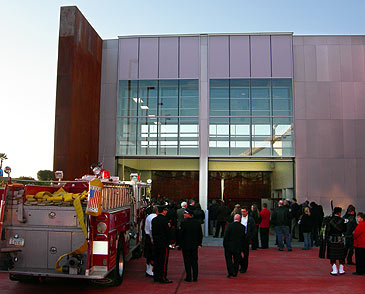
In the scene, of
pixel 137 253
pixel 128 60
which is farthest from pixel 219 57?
pixel 137 253

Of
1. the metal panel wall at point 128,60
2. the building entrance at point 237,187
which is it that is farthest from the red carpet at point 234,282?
the building entrance at point 237,187

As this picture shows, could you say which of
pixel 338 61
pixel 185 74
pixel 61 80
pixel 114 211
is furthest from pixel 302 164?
pixel 114 211

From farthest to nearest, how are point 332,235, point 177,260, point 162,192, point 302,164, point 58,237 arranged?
point 162,192
point 302,164
point 177,260
point 332,235
point 58,237

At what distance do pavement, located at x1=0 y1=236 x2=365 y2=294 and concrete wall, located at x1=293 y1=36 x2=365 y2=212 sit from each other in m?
8.44

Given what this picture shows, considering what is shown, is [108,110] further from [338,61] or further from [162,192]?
[338,61]

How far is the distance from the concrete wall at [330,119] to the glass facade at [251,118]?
671mm

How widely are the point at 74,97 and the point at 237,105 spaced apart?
8.29 metres

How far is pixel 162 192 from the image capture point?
1085 inches

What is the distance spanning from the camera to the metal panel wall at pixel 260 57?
2130 centimetres

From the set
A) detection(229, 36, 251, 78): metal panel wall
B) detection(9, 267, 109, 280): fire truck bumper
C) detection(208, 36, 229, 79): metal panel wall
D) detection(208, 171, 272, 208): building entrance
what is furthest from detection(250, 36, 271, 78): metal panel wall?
detection(9, 267, 109, 280): fire truck bumper

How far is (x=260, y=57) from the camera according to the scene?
21375 mm

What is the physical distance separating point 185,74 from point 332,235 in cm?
1327

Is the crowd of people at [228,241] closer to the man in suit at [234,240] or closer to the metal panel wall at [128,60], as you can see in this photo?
the man in suit at [234,240]

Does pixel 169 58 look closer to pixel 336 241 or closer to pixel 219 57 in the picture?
pixel 219 57
